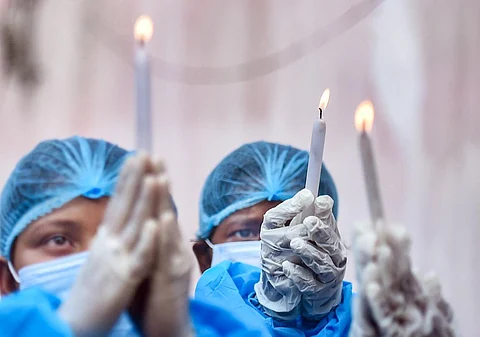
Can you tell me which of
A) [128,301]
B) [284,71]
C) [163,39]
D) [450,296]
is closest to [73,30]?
[163,39]

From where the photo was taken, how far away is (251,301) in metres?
1.11

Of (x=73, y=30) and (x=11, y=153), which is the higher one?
(x=73, y=30)

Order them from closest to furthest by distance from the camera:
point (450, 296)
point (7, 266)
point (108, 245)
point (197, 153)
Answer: point (108, 245) → point (7, 266) → point (450, 296) → point (197, 153)

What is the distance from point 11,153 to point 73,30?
526mm

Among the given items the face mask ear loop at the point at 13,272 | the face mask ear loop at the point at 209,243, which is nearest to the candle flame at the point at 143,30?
the face mask ear loop at the point at 13,272

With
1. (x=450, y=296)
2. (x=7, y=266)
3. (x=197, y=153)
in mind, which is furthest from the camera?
(x=197, y=153)

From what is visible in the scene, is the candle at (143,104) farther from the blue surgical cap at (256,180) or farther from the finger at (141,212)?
the blue surgical cap at (256,180)

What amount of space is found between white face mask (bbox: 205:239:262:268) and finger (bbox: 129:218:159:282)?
80 cm

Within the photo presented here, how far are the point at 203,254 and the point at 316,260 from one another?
65 cm

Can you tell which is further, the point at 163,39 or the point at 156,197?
the point at 163,39

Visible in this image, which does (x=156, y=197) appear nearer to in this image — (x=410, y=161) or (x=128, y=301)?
(x=128, y=301)

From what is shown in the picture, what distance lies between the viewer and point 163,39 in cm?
231

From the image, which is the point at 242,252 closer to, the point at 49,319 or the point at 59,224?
the point at 59,224

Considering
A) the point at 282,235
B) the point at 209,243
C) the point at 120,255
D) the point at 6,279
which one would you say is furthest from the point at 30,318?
the point at 209,243
